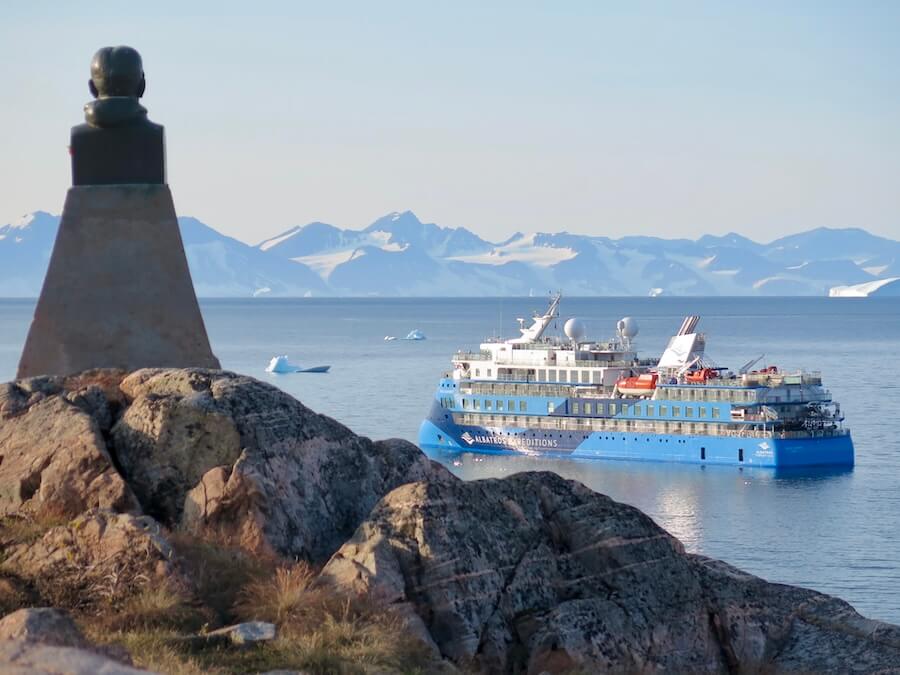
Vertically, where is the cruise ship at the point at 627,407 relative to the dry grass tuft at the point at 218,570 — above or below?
below

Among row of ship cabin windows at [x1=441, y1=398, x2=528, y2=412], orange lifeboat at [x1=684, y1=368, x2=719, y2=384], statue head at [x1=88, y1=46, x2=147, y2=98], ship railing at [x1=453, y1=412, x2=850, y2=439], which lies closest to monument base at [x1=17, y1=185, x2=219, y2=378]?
statue head at [x1=88, y1=46, x2=147, y2=98]

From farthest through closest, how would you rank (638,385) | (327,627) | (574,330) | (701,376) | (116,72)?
(574,330) → (638,385) → (701,376) → (116,72) → (327,627)

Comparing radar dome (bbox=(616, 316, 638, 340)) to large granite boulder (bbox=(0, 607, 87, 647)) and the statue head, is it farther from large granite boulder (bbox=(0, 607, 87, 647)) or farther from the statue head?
large granite boulder (bbox=(0, 607, 87, 647))

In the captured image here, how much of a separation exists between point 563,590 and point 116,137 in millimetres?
5074

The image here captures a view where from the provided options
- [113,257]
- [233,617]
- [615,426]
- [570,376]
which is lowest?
[615,426]

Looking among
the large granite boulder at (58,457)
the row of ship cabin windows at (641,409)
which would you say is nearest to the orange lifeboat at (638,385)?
the row of ship cabin windows at (641,409)

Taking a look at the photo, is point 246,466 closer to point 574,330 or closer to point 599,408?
point 599,408

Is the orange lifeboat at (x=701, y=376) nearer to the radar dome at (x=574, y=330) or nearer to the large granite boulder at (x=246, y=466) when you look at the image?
the radar dome at (x=574, y=330)

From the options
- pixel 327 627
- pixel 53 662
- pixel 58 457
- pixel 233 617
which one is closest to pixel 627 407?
pixel 58 457

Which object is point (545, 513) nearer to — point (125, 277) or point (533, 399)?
point (125, 277)

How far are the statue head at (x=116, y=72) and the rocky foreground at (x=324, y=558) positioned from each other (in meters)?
2.37

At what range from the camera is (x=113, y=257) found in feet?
39.1

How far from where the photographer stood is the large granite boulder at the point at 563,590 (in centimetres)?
877

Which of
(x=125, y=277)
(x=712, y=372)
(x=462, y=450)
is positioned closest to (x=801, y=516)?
(x=712, y=372)
